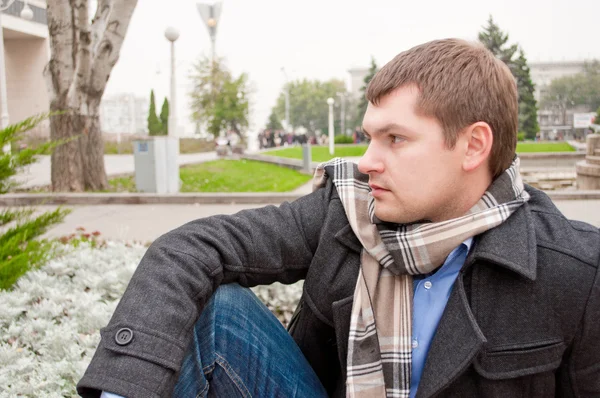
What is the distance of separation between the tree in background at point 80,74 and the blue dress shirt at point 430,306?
341 inches

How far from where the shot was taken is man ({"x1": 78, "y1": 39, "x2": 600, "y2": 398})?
146 centimetres

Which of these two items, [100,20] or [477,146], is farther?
[100,20]

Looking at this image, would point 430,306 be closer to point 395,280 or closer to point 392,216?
point 395,280

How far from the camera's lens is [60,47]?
9344 millimetres

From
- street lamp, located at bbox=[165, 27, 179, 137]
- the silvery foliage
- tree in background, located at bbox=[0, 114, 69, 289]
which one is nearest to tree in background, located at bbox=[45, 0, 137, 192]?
street lamp, located at bbox=[165, 27, 179, 137]

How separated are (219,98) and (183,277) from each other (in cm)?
3744

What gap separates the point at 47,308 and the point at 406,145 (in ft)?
6.36

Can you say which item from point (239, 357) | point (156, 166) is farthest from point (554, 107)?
point (239, 357)

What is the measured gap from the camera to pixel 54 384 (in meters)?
2.08

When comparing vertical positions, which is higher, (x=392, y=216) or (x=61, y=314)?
(x=392, y=216)

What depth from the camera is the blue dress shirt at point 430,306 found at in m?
1.58

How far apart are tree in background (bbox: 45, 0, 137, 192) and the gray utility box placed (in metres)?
0.65

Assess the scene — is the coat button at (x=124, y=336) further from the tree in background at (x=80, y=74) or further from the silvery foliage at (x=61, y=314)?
the tree in background at (x=80, y=74)

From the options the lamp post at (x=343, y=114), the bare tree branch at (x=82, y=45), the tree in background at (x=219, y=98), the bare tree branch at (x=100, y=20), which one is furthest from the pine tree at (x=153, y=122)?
the lamp post at (x=343, y=114)
